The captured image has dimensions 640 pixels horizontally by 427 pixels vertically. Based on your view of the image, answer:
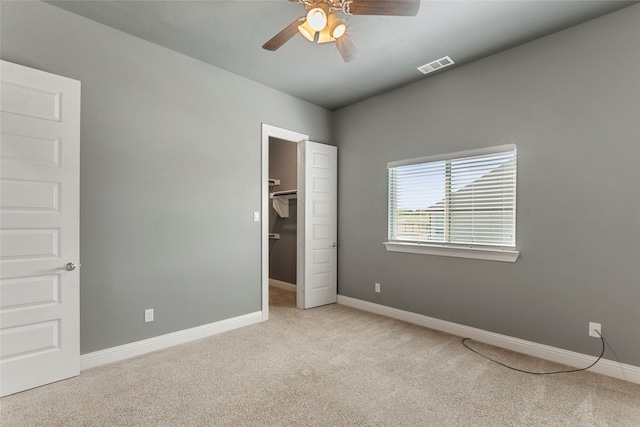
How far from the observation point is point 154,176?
9.64ft

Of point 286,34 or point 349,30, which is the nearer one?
point 286,34

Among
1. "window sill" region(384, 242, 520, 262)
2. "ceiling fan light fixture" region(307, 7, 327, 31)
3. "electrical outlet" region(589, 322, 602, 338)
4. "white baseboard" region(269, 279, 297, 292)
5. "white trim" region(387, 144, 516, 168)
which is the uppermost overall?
"ceiling fan light fixture" region(307, 7, 327, 31)

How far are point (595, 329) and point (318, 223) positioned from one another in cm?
303

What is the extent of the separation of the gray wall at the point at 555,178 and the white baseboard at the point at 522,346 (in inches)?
2.4

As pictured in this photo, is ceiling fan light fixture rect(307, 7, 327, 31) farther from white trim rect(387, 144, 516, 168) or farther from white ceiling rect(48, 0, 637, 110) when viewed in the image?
white trim rect(387, 144, 516, 168)

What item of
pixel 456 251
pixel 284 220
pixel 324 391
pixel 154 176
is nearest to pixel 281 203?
pixel 284 220

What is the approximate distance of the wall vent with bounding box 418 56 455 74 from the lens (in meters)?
3.16

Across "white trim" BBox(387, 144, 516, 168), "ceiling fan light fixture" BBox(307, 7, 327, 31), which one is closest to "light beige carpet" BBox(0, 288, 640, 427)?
"white trim" BBox(387, 144, 516, 168)

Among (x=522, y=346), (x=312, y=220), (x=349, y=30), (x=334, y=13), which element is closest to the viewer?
(x=334, y=13)

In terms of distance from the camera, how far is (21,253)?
2172 mm

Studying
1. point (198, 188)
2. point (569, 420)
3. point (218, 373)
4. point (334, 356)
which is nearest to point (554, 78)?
point (569, 420)

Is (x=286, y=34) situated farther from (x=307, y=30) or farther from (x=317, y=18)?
(x=317, y=18)

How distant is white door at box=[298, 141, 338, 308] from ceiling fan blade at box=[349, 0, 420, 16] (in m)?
2.35

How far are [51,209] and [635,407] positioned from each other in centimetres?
430
